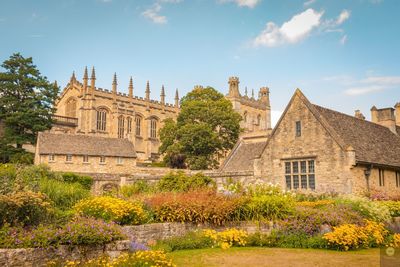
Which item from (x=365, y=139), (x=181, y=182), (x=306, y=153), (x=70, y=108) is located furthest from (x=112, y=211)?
(x=70, y=108)

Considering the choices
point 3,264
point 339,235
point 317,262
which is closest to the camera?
point 3,264

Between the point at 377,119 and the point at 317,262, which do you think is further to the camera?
the point at 377,119

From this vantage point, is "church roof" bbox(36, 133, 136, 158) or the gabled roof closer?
the gabled roof

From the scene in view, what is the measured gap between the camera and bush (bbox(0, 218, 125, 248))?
11.1 metres

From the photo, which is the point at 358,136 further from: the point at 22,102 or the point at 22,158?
the point at 22,102

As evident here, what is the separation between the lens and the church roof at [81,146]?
148ft

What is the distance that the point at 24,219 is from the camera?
496 inches

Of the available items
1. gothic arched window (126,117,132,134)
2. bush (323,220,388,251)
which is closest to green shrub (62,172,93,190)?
bush (323,220,388,251)

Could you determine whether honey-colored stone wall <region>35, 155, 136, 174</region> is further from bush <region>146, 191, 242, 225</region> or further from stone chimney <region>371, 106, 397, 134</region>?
bush <region>146, 191, 242, 225</region>

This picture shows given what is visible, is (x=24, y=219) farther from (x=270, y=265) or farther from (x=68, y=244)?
(x=270, y=265)

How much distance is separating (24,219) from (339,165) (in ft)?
62.0

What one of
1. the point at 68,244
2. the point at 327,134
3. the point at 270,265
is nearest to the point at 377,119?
the point at 327,134

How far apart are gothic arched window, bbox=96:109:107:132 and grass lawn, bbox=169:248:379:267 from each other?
66412 mm

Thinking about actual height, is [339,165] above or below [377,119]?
below
